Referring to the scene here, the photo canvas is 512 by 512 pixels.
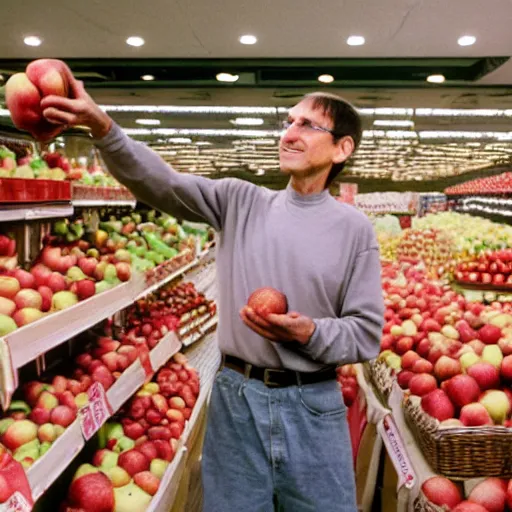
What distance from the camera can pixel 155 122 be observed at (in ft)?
35.0

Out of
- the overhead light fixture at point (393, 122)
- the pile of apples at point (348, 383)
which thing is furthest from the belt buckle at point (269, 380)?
the overhead light fixture at point (393, 122)

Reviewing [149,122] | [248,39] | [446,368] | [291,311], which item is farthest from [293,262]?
[149,122]

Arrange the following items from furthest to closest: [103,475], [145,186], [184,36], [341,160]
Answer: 1. [184,36]
2. [103,475]
3. [341,160]
4. [145,186]

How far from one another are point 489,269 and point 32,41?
5102 millimetres

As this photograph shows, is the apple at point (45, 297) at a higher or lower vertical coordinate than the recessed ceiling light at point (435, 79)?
lower

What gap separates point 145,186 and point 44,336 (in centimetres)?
83

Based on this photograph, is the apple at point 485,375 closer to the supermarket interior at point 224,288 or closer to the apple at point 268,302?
the supermarket interior at point 224,288

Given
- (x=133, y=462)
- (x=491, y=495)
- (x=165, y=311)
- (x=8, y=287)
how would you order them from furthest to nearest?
1. (x=165, y=311)
2. (x=133, y=462)
3. (x=8, y=287)
4. (x=491, y=495)

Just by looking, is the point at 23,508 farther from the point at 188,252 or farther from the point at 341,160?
the point at 188,252

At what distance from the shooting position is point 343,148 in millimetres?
1929

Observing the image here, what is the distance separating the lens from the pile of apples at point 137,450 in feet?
8.47

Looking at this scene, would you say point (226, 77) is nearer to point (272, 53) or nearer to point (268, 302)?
point (272, 53)

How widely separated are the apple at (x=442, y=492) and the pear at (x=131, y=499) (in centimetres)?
128

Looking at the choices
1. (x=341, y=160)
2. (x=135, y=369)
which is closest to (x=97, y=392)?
(x=135, y=369)
